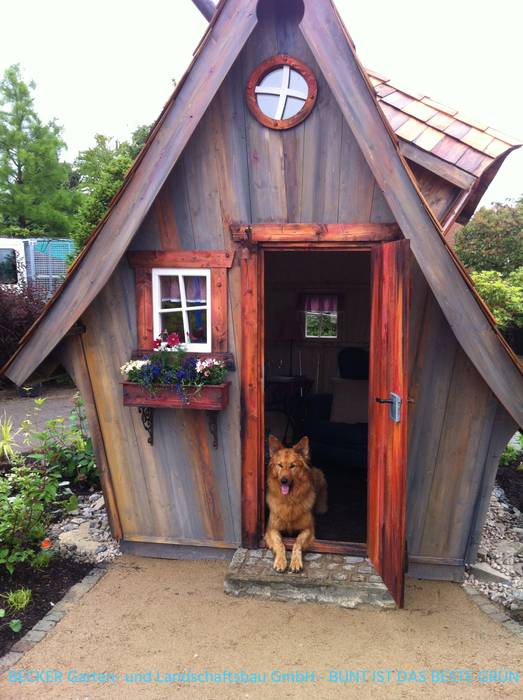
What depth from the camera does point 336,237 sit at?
12.6 ft

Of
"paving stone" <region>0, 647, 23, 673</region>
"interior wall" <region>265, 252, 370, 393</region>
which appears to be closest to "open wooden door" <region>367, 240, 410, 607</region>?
"paving stone" <region>0, 647, 23, 673</region>

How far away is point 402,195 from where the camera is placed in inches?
132

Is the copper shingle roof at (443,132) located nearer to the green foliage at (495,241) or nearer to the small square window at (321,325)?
the small square window at (321,325)

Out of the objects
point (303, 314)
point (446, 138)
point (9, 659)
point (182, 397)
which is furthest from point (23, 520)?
point (303, 314)

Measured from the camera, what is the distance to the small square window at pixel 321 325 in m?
8.01

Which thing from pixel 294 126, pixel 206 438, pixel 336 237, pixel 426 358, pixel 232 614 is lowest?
pixel 232 614

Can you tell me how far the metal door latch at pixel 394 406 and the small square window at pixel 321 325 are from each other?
14.7 feet

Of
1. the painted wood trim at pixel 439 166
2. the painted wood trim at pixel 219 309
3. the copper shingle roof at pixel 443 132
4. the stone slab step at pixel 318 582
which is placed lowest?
the stone slab step at pixel 318 582

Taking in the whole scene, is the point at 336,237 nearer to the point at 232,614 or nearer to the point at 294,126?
the point at 294,126

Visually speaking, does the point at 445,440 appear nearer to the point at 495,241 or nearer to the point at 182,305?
the point at 182,305

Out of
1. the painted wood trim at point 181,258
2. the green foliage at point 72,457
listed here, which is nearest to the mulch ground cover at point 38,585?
the green foliage at point 72,457

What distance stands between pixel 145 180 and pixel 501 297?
492 inches

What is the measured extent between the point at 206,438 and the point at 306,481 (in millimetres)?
886

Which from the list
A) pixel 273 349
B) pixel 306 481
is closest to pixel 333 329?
pixel 273 349
